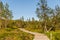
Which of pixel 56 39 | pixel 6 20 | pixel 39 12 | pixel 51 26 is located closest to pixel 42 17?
pixel 39 12

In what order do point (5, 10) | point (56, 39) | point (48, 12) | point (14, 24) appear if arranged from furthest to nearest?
point (14, 24), point (5, 10), point (48, 12), point (56, 39)

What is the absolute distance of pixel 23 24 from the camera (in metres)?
65.8

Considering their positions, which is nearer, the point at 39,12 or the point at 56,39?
the point at 56,39

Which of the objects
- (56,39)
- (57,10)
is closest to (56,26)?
(57,10)

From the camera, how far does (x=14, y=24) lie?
211ft

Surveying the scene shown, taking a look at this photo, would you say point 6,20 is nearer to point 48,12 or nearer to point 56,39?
point 48,12

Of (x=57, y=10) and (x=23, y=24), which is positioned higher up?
(x=57, y=10)

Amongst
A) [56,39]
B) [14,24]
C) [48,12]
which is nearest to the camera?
[56,39]

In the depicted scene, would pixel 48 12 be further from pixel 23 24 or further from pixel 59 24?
pixel 23 24

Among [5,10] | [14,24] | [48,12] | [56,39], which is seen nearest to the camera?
[56,39]

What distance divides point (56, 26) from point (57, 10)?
14.9 feet

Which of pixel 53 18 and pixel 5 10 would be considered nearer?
pixel 53 18

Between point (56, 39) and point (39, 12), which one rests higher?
point (39, 12)

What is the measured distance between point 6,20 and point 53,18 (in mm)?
20954
